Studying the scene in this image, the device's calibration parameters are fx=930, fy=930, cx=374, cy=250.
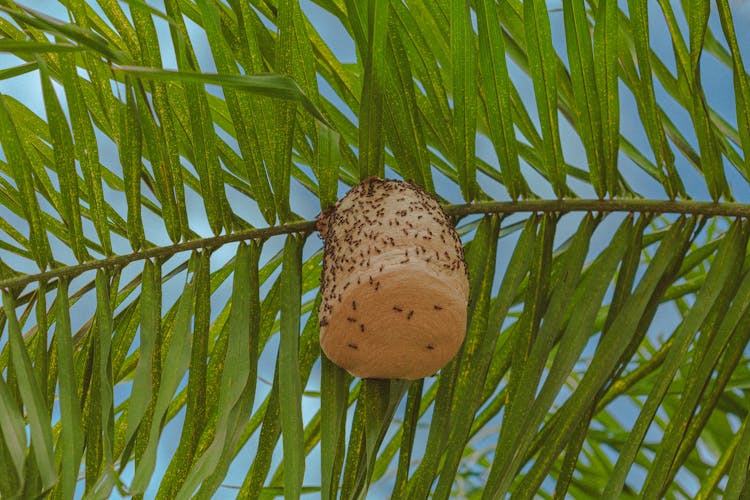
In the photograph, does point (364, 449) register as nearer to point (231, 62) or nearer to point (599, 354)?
point (599, 354)

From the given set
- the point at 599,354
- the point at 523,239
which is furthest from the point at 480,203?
the point at 599,354

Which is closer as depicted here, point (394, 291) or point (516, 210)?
point (394, 291)

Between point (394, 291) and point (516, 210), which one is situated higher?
point (516, 210)

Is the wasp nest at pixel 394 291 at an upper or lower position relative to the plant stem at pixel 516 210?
lower

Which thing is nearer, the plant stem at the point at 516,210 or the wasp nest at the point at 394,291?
the wasp nest at the point at 394,291
